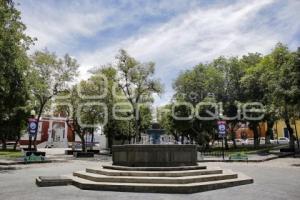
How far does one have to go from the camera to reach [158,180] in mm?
12203

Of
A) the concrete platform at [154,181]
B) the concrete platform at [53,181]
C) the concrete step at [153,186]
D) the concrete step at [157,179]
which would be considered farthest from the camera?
the concrete platform at [53,181]

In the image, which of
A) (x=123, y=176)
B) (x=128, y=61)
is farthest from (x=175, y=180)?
(x=128, y=61)

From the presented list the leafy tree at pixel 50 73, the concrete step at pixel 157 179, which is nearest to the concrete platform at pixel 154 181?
the concrete step at pixel 157 179

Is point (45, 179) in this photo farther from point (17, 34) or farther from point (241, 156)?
point (241, 156)

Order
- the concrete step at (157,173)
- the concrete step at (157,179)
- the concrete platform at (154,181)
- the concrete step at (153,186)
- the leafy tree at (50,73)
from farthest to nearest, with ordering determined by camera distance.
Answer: the leafy tree at (50,73), the concrete step at (157,173), the concrete step at (157,179), the concrete platform at (154,181), the concrete step at (153,186)

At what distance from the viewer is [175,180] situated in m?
12.0

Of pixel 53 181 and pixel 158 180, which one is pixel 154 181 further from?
pixel 53 181

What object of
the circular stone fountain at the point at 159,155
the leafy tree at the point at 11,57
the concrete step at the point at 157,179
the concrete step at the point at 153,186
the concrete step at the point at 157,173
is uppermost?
the leafy tree at the point at 11,57

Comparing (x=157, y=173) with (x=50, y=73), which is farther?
(x=50, y=73)

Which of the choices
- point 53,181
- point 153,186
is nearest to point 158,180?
point 153,186

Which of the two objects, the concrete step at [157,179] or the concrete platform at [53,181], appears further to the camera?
the concrete platform at [53,181]

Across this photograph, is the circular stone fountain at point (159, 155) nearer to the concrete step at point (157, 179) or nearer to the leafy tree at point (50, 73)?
the concrete step at point (157, 179)

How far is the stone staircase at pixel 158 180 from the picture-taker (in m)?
11.6

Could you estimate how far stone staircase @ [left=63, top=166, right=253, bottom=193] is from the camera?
38.1 ft
